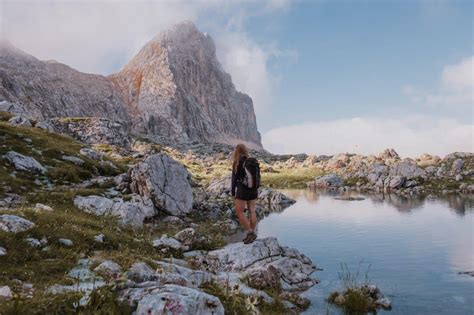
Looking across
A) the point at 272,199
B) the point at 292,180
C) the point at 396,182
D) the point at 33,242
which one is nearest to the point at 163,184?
the point at 33,242

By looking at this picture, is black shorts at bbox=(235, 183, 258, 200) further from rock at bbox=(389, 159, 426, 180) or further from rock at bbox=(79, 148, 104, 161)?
rock at bbox=(389, 159, 426, 180)

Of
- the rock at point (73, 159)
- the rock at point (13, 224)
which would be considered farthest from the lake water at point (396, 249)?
the rock at point (73, 159)

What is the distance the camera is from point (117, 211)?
2681 centimetres

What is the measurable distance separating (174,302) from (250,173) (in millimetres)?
11591

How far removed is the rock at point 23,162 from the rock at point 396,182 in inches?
3046

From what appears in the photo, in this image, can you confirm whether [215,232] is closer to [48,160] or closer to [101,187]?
[101,187]

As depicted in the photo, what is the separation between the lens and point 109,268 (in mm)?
12883

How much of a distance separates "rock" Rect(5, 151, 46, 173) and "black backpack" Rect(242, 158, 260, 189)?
73.3 feet

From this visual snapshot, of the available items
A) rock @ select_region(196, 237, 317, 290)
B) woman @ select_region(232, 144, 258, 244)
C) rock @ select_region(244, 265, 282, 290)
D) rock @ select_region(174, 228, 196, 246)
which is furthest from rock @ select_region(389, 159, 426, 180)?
rock @ select_region(244, 265, 282, 290)

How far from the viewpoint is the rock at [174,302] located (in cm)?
845

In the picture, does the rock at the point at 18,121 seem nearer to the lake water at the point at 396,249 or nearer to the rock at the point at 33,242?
the lake water at the point at 396,249

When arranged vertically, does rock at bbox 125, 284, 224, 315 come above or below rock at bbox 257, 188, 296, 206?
above

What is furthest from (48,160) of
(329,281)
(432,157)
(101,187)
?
(432,157)

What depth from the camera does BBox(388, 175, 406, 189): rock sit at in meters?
92.9
